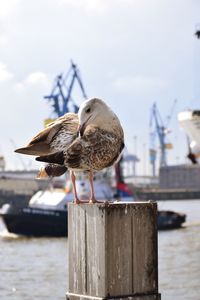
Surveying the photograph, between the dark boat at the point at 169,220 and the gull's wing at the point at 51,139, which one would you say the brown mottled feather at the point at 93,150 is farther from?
the dark boat at the point at 169,220

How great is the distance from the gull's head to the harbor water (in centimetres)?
1899

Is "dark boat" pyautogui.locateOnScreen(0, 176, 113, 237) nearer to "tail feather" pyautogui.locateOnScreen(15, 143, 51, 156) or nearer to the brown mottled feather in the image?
"tail feather" pyautogui.locateOnScreen(15, 143, 51, 156)

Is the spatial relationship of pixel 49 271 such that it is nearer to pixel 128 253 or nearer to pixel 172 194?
pixel 128 253

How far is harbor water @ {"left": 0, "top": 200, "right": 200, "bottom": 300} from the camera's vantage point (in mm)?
27281

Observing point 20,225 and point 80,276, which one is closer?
point 80,276

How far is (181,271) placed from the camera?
1362 inches

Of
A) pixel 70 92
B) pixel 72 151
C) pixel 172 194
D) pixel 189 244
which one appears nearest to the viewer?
pixel 72 151

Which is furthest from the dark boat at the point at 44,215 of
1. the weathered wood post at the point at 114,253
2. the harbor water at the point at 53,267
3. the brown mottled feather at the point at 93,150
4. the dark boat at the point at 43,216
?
the weathered wood post at the point at 114,253

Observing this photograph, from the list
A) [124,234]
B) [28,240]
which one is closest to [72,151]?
[124,234]

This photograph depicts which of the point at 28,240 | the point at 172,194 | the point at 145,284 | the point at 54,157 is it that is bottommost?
the point at 172,194

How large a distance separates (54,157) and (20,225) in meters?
55.4

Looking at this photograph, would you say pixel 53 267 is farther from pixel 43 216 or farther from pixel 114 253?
pixel 114 253

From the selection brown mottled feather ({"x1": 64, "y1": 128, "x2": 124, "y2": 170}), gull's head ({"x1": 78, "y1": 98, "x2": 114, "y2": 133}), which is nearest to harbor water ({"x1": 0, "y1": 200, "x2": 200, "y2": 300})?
brown mottled feather ({"x1": 64, "y1": 128, "x2": 124, "y2": 170})

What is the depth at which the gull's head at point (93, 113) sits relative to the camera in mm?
5875
